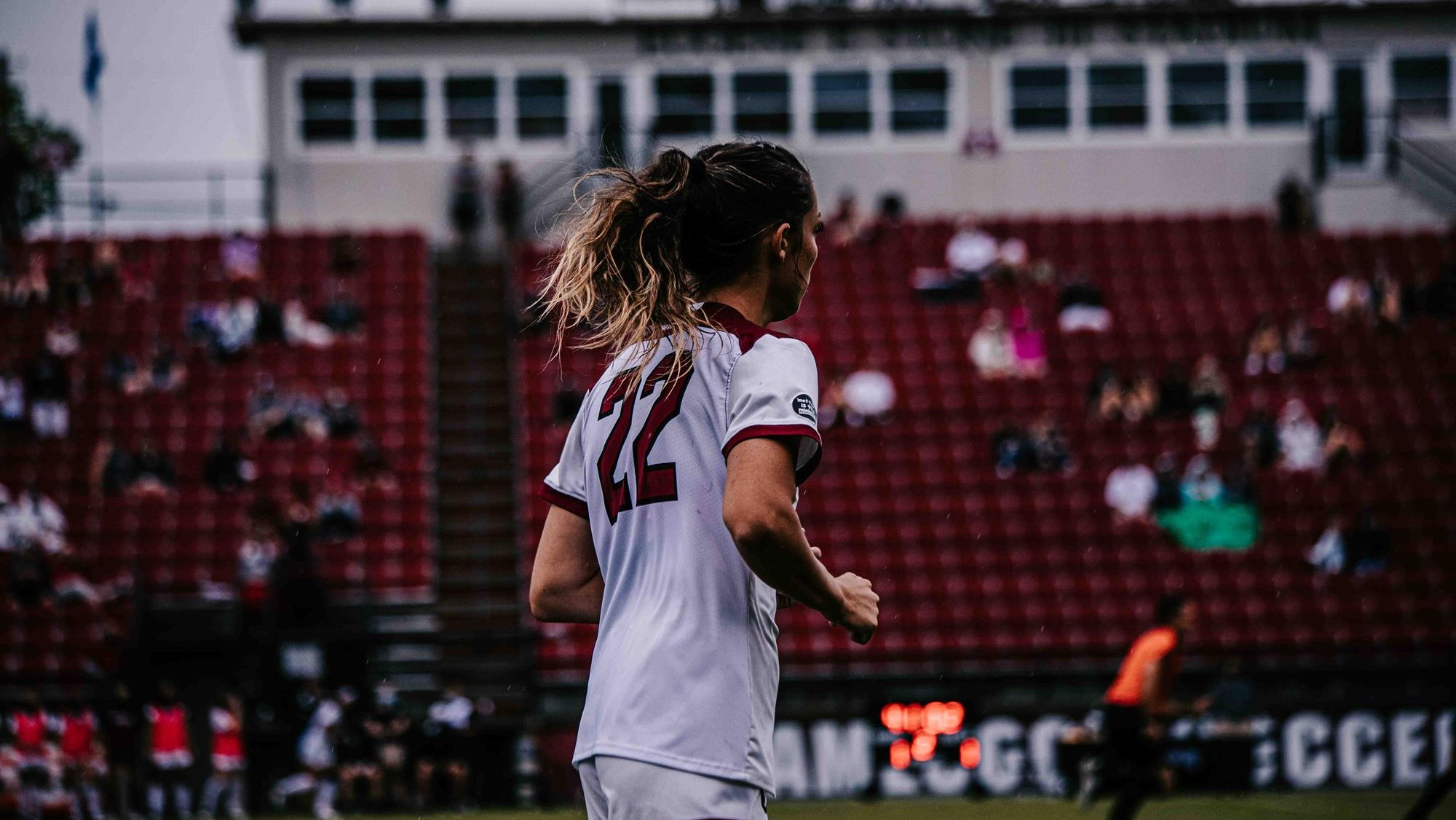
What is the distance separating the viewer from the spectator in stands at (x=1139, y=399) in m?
20.1

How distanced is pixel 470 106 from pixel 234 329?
6.43 meters

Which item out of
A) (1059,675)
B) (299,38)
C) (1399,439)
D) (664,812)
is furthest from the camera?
(299,38)

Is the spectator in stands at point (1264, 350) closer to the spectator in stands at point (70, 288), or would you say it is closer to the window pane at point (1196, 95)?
the window pane at point (1196, 95)

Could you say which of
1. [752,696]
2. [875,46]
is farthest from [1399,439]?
[752,696]

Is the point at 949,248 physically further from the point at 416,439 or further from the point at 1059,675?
the point at 1059,675

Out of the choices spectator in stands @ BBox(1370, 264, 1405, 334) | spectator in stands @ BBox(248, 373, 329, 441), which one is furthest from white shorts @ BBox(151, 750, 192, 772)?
spectator in stands @ BBox(1370, 264, 1405, 334)

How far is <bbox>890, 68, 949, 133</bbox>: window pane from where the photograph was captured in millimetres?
25969

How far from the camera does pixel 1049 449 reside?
64.7ft

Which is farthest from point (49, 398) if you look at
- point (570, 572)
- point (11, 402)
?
point (570, 572)

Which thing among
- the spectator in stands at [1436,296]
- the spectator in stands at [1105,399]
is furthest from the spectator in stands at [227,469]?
the spectator in stands at [1436,296]

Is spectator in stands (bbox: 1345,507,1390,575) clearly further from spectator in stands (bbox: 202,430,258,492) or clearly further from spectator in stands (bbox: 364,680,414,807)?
spectator in stands (bbox: 202,430,258,492)

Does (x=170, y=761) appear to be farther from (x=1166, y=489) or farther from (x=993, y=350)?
(x=993, y=350)

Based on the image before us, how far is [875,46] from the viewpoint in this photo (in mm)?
26156

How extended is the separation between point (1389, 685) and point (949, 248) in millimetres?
9671
